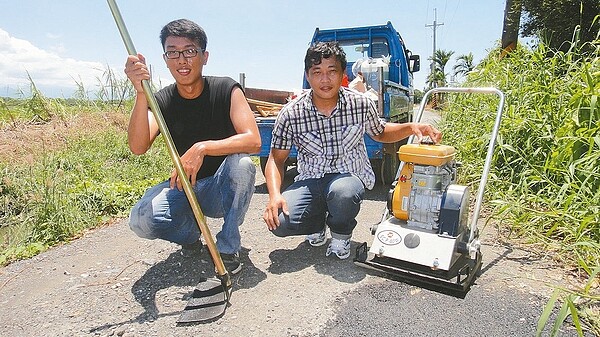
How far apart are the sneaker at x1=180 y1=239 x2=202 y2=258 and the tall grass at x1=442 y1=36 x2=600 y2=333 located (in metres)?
2.15

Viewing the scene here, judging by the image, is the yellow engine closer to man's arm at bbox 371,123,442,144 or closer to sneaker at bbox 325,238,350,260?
man's arm at bbox 371,123,442,144

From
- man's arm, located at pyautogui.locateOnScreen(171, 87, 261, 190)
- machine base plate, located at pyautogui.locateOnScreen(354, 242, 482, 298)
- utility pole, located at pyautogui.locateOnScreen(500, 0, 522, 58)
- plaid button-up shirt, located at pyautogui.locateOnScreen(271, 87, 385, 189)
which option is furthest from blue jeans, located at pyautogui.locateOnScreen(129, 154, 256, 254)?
utility pole, located at pyautogui.locateOnScreen(500, 0, 522, 58)

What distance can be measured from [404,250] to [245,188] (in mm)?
954

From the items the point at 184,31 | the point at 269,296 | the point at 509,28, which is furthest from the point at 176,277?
the point at 509,28

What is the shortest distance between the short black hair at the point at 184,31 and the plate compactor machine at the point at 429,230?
4.25ft

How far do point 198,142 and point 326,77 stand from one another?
855 mm

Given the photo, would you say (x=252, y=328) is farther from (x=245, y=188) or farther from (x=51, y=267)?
(x=51, y=267)

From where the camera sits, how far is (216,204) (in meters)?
2.63

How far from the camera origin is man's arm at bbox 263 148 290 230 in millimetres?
2484

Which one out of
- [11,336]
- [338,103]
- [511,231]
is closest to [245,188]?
[338,103]

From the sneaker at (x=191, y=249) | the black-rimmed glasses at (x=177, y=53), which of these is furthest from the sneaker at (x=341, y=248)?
the black-rimmed glasses at (x=177, y=53)

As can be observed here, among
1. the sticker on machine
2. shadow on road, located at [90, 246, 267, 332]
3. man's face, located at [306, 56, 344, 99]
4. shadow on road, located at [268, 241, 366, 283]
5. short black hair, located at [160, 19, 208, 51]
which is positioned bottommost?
shadow on road, located at [268, 241, 366, 283]

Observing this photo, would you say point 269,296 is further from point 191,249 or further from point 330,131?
point 330,131

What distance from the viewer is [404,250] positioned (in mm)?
2354
